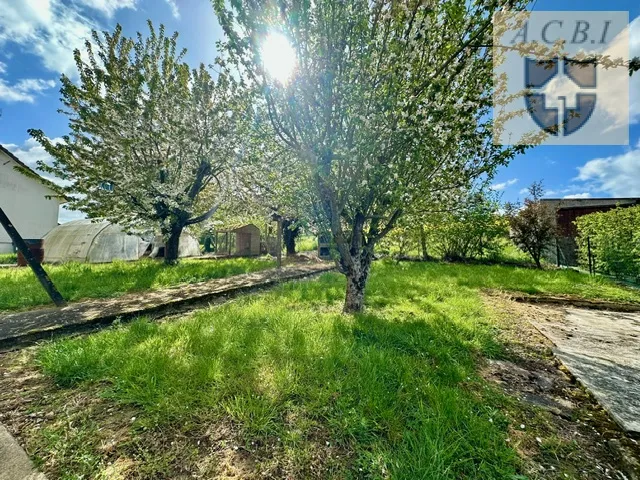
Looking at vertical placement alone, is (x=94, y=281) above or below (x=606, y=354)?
above

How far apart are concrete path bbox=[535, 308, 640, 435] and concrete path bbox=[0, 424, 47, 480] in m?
3.99

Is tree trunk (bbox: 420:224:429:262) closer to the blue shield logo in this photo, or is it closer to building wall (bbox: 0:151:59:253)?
the blue shield logo

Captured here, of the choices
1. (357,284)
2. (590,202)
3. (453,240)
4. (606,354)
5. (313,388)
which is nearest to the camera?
→ (313,388)

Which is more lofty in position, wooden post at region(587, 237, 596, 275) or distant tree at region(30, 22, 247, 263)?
distant tree at region(30, 22, 247, 263)

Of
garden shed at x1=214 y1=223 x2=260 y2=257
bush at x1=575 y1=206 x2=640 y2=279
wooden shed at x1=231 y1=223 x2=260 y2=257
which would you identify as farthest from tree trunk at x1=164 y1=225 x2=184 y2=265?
bush at x1=575 y1=206 x2=640 y2=279

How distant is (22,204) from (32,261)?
20.1 metres

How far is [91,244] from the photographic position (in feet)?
43.0

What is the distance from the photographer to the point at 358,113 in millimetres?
3752

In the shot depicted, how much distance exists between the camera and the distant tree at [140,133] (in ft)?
29.0

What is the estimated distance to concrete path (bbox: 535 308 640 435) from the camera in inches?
91.4

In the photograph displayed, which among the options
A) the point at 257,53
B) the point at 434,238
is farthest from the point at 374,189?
the point at 434,238

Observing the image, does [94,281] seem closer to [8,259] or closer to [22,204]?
[8,259]

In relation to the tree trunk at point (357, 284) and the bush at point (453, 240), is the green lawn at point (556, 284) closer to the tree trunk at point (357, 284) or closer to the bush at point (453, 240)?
the bush at point (453, 240)

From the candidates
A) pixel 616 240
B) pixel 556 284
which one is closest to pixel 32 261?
pixel 556 284
